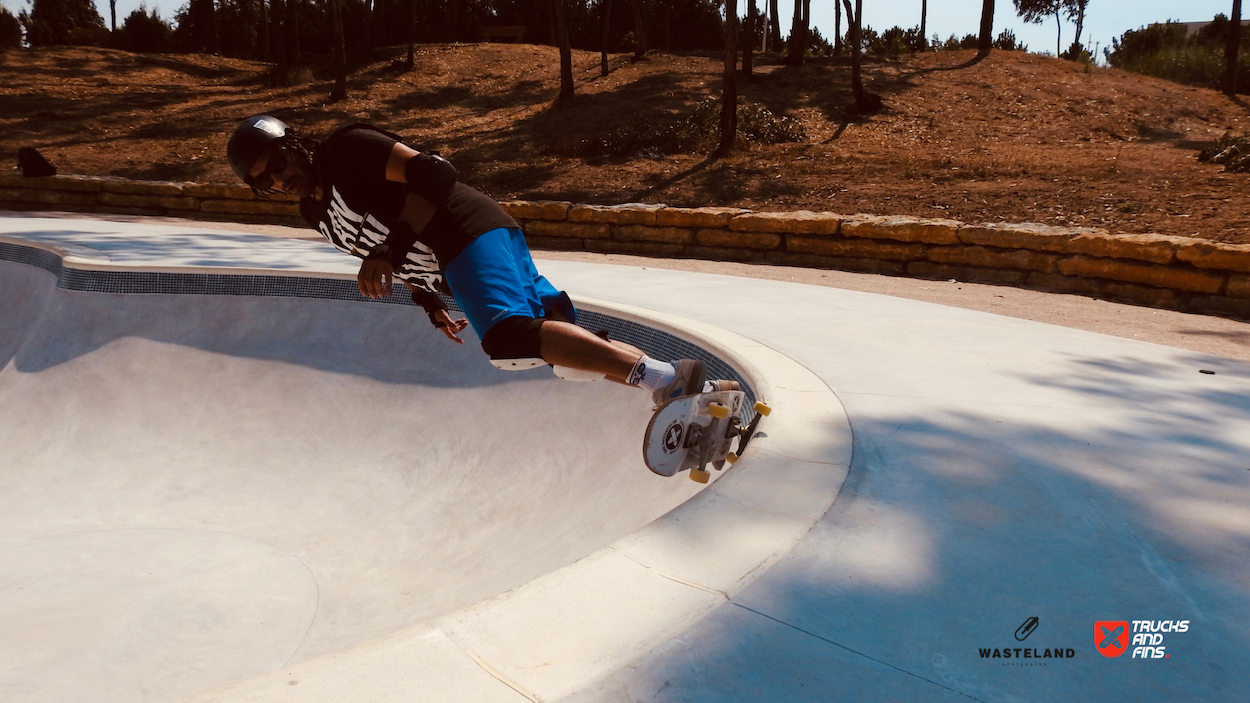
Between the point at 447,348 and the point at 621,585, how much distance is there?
4015 mm

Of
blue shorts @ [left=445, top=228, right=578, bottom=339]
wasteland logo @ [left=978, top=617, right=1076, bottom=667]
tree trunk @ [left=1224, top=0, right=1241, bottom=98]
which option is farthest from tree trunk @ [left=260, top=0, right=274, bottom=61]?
wasteland logo @ [left=978, top=617, right=1076, bottom=667]

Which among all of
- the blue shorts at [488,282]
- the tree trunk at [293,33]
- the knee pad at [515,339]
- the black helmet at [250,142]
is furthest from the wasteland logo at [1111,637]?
the tree trunk at [293,33]

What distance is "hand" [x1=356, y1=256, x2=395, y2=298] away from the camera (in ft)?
9.36

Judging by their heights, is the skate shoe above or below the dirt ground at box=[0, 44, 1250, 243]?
below

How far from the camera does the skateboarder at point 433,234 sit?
2775 millimetres

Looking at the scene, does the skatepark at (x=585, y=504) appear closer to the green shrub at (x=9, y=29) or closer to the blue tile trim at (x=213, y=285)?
the blue tile trim at (x=213, y=285)

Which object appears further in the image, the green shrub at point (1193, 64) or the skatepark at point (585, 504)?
the green shrub at point (1193, 64)

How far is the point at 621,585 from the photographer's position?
186 cm

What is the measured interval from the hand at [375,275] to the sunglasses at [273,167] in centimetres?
53

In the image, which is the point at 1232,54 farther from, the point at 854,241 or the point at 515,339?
the point at 515,339

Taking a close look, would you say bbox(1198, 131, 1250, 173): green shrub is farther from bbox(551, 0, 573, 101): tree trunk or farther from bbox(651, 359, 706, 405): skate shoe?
bbox(551, 0, 573, 101): tree trunk

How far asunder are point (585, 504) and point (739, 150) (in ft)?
43.1

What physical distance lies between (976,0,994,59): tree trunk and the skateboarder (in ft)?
80.3

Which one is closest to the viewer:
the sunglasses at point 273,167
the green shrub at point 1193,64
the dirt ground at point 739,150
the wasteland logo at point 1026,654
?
the wasteland logo at point 1026,654
